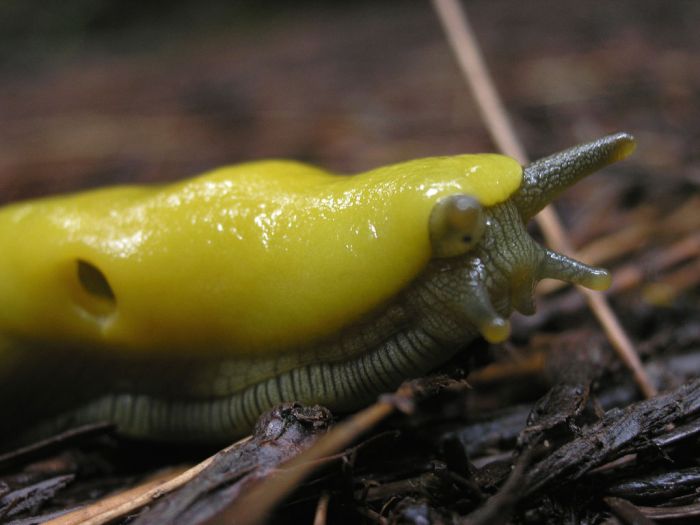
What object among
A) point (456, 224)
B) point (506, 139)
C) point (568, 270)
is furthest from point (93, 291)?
point (506, 139)

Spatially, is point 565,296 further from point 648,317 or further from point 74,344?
point 74,344

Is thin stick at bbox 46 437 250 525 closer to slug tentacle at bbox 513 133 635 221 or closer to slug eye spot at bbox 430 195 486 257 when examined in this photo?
slug eye spot at bbox 430 195 486 257

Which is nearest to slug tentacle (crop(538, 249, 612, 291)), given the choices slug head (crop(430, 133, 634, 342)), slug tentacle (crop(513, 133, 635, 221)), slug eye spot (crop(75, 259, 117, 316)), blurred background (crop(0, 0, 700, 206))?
slug head (crop(430, 133, 634, 342))

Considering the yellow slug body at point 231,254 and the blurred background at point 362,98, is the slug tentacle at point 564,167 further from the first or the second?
the blurred background at point 362,98

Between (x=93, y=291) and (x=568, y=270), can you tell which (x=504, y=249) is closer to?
(x=568, y=270)

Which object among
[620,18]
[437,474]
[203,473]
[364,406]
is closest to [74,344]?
[203,473]

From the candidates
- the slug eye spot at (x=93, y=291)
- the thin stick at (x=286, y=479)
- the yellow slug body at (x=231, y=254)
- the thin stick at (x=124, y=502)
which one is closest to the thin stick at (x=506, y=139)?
the yellow slug body at (x=231, y=254)

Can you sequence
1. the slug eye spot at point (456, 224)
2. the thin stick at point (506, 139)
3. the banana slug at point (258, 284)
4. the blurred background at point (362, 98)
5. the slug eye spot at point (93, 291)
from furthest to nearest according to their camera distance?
the blurred background at point (362, 98)
the thin stick at point (506, 139)
the slug eye spot at point (93, 291)
the banana slug at point (258, 284)
the slug eye spot at point (456, 224)
